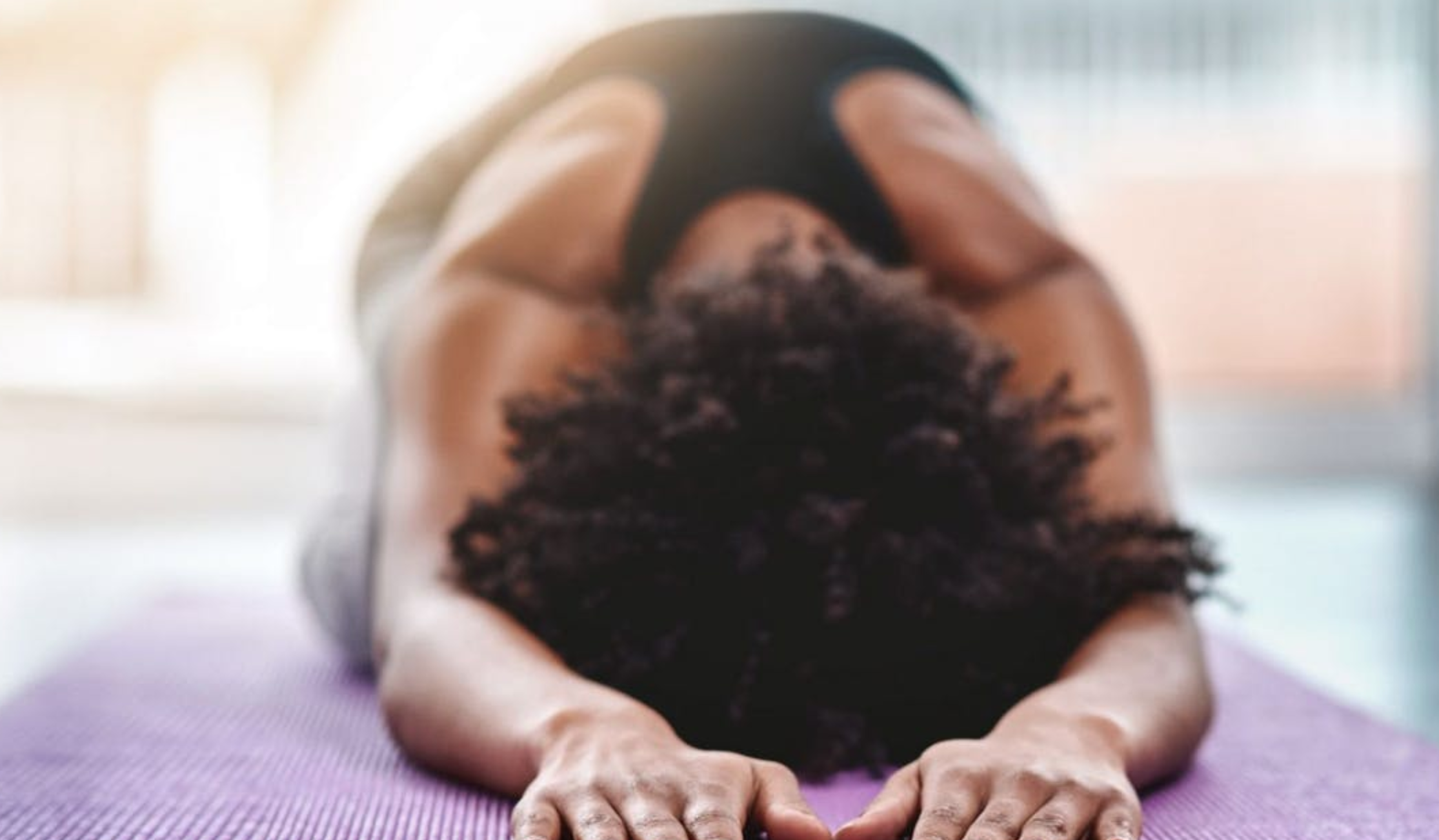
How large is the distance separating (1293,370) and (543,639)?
3669 millimetres

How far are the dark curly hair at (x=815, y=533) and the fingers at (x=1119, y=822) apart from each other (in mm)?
192

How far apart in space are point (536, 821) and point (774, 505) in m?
0.29

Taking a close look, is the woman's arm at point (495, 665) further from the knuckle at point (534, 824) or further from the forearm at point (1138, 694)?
the forearm at point (1138, 694)

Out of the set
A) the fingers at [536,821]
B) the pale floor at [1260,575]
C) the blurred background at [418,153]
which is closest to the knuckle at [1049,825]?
the fingers at [536,821]

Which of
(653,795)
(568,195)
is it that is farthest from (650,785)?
(568,195)

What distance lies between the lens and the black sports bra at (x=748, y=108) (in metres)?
1.25

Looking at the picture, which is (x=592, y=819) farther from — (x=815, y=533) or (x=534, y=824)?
(x=815, y=533)

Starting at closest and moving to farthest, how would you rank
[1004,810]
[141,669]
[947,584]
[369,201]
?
1. [1004,810]
2. [947,584]
3. [141,669]
4. [369,201]

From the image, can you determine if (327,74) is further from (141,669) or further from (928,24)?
(141,669)

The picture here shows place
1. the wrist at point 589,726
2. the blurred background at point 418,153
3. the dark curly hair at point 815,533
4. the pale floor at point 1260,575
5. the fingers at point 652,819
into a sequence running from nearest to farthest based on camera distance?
1. the fingers at point 652,819
2. the wrist at point 589,726
3. the dark curly hair at point 815,533
4. the pale floor at point 1260,575
5. the blurred background at point 418,153

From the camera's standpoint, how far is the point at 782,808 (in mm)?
697

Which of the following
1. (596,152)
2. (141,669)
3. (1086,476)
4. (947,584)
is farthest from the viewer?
(141,669)

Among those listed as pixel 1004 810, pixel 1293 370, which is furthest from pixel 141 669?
pixel 1293 370

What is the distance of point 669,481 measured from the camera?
3.07ft
